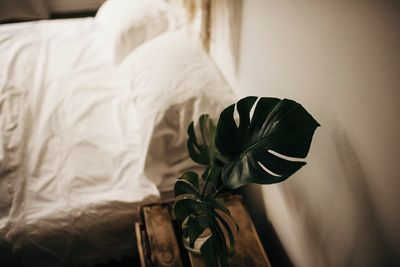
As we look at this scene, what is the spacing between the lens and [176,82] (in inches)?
53.8

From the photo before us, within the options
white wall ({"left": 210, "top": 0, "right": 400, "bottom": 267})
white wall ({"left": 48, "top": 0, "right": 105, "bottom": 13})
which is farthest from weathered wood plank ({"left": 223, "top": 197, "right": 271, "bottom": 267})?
white wall ({"left": 48, "top": 0, "right": 105, "bottom": 13})

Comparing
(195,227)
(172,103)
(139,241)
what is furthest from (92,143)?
(195,227)

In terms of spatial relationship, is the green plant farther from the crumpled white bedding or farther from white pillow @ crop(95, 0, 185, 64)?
white pillow @ crop(95, 0, 185, 64)

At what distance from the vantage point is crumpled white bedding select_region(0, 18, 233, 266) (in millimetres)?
1167

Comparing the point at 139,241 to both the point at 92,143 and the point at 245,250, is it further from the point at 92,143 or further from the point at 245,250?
the point at 92,143

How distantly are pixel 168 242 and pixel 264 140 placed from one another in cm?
56

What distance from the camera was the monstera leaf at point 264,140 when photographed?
28.1 inches

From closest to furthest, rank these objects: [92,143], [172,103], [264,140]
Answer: [264,140]
[172,103]
[92,143]

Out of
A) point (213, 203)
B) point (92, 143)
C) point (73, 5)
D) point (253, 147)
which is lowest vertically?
point (92, 143)

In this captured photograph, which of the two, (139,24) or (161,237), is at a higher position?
(139,24)

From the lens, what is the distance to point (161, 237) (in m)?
1.15

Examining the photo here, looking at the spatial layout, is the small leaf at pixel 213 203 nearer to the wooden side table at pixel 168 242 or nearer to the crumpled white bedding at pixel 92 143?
the wooden side table at pixel 168 242

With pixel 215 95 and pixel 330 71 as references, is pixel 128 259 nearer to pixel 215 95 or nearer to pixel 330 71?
pixel 215 95

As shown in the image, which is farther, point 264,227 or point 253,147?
point 264,227
